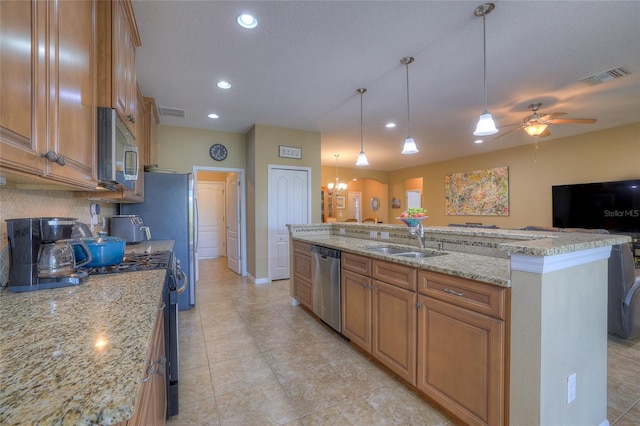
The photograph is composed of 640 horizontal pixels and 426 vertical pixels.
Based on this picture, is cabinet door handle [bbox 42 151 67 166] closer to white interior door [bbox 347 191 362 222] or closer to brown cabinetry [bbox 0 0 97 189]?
brown cabinetry [bbox 0 0 97 189]

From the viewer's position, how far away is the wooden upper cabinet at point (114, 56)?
4.79 feet

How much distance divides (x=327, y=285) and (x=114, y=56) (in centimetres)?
238

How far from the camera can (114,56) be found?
151 cm

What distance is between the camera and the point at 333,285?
8.96 feet

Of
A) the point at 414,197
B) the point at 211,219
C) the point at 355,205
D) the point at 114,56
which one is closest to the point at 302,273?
the point at 114,56

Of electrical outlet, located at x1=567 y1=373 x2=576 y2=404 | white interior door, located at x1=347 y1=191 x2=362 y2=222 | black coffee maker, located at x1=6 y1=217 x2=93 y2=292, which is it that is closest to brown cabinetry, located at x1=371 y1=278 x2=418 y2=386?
electrical outlet, located at x1=567 y1=373 x2=576 y2=404

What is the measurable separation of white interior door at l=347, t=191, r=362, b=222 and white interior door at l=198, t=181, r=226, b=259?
16.7ft

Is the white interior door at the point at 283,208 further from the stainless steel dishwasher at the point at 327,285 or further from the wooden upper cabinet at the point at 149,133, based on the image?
the stainless steel dishwasher at the point at 327,285

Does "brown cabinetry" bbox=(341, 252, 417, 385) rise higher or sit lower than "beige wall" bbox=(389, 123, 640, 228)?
lower

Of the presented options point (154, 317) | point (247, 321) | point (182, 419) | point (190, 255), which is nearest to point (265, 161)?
point (190, 255)

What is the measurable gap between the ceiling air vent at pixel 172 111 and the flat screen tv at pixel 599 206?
277 inches

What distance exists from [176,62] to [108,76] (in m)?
1.54

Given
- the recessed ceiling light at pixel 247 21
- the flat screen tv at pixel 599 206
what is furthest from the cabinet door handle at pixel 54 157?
the flat screen tv at pixel 599 206

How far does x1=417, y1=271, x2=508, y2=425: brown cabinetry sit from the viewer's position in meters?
1.37
